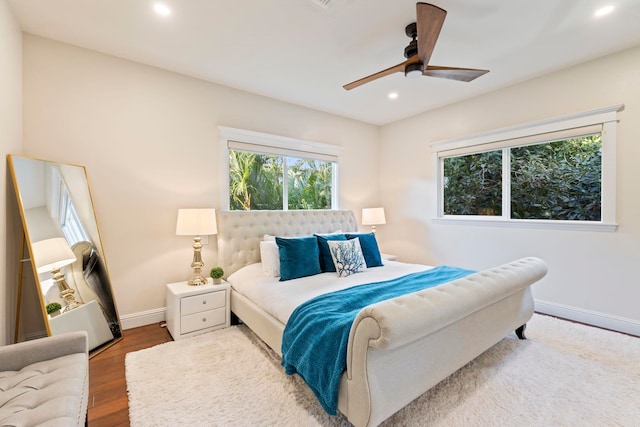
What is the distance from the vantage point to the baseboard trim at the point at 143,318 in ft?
9.34

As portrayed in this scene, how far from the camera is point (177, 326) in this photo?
8.61 feet

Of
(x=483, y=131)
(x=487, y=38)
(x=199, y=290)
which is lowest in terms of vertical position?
(x=199, y=290)

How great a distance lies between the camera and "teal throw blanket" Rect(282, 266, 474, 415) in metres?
1.50

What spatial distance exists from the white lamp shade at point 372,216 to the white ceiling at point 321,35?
1.90 m

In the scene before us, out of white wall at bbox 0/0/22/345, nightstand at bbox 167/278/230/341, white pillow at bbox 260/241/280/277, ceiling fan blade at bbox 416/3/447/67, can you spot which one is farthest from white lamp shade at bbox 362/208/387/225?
white wall at bbox 0/0/22/345

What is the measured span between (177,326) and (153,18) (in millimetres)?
2619

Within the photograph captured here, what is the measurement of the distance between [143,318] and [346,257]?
221 centimetres

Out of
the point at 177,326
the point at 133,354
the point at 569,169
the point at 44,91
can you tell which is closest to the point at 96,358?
the point at 133,354

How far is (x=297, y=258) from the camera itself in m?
2.85

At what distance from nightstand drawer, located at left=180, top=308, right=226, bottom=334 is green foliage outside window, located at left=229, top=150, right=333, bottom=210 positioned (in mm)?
1311

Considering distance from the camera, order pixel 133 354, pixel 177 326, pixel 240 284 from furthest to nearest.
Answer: pixel 240 284 < pixel 177 326 < pixel 133 354

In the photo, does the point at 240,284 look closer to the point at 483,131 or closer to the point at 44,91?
the point at 44,91

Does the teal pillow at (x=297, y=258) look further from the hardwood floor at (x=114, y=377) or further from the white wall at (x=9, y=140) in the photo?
the white wall at (x=9, y=140)

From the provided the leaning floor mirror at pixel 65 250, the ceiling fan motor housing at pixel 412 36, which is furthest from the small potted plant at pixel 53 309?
the ceiling fan motor housing at pixel 412 36
